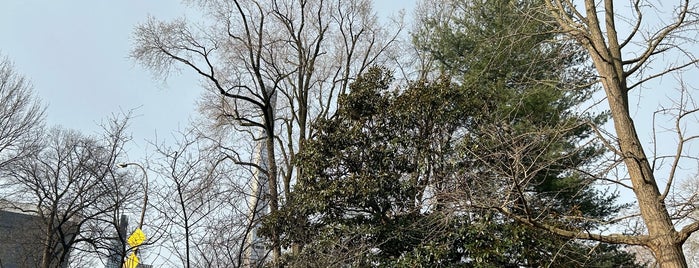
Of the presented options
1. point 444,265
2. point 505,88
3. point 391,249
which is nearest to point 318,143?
point 391,249

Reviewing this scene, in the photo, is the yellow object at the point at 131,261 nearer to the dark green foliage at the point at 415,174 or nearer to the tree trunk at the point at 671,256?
the dark green foliage at the point at 415,174

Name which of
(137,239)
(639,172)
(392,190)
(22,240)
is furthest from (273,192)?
(22,240)

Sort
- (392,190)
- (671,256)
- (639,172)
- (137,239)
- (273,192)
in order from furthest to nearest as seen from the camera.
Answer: (273,192) → (392,190) → (137,239) → (639,172) → (671,256)

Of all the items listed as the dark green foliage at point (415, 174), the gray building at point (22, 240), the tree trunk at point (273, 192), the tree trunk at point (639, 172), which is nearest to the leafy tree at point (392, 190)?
the dark green foliage at point (415, 174)

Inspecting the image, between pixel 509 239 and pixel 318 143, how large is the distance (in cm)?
431

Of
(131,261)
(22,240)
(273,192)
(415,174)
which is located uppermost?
(22,240)

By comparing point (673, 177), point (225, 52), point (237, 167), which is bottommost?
point (673, 177)

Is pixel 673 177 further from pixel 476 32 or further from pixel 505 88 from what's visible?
pixel 476 32

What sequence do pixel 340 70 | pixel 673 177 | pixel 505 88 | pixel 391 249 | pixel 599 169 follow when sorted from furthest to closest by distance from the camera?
pixel 340 70 < pixel 505 88 < pixel 391 249 < pixel 599 169 < pixel 673 177

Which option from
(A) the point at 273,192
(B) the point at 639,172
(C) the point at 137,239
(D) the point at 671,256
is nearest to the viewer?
(D) the point at 671,256

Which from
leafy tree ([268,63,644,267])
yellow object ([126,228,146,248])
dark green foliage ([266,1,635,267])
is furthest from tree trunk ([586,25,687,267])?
yellow object ([126,228,146,248])

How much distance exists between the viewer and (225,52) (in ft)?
44.9

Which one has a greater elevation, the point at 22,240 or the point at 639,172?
the point at 22,240

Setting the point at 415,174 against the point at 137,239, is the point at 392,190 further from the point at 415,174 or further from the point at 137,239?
the point at 137,239
